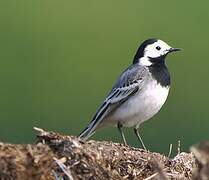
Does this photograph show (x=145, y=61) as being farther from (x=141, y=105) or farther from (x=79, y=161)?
(x=79, y=161)

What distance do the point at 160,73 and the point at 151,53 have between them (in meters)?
0.40

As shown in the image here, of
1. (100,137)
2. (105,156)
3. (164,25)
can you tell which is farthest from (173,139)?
(105,156)

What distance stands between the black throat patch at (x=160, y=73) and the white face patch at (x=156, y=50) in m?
0.12

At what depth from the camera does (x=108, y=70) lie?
14.6 meters

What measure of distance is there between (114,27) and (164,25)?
1056mm

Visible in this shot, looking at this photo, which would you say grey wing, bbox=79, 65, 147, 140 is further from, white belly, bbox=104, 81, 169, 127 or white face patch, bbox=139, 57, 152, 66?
white face patch, bbox=139, 57, 152, 66

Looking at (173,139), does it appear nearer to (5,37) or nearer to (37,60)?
(37,60)

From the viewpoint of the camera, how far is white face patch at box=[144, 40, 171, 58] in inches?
406

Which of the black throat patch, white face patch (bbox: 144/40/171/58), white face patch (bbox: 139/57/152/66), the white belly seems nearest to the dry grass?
the white belly

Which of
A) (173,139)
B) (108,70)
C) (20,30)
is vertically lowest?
(173,139)

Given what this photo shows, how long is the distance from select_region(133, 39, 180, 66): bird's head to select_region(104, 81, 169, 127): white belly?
528 millimetres

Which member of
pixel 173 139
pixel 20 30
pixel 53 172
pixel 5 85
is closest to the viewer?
pixel 53 172

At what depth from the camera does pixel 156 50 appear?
1039cm

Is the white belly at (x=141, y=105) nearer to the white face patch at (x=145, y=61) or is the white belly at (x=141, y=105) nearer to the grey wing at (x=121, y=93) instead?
the grey wing at (x=121, y=93)
